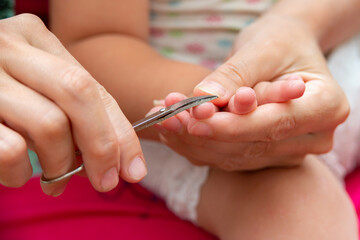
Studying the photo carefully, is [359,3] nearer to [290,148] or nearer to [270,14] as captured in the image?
[270,14]

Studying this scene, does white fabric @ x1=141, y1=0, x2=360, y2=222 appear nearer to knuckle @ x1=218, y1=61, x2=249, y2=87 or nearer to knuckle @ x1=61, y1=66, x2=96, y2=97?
knuckle @ x1=218, y1=61, x2=249, y2=87

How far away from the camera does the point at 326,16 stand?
652 millimetres

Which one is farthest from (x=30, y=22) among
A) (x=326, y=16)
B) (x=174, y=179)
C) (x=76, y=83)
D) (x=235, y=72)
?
(x=326, y=16)

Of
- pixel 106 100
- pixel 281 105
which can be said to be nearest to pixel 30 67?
pixel 106 100

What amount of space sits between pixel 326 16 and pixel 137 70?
35 cm

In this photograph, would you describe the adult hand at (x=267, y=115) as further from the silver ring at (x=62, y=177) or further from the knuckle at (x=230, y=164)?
the silver ring at (x=62, y=177)

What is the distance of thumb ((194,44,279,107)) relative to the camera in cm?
39

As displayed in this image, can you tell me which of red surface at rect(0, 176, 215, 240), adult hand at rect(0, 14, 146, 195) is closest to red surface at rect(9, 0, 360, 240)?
red surface at rect(0, 176, 215, 240)

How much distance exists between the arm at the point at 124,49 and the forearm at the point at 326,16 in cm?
20

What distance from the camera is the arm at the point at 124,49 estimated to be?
510mm

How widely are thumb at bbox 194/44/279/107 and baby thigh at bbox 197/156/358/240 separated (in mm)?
149

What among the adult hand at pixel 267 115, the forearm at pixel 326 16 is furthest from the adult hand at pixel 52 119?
the forearm at pixel 326 16

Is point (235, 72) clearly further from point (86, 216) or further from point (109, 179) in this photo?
point (86, 216)

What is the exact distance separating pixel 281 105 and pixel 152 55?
275 mm
